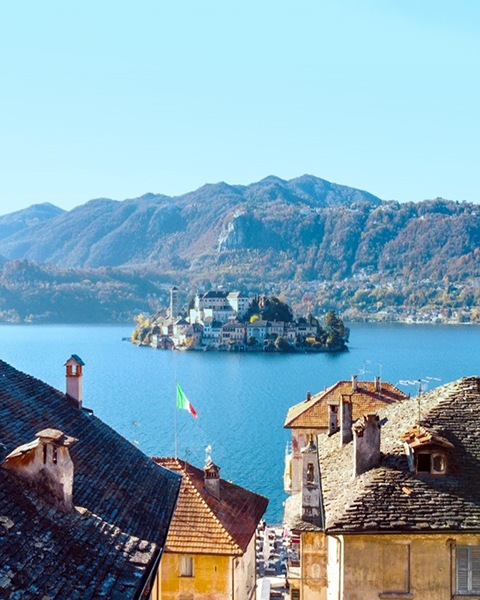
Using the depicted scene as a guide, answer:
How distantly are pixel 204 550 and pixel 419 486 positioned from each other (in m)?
8.07

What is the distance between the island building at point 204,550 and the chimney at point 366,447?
21.5ft

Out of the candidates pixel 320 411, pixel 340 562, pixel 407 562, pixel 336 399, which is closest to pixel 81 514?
pixel 340 562

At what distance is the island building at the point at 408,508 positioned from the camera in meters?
16.0

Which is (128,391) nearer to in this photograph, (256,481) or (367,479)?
(256,481)

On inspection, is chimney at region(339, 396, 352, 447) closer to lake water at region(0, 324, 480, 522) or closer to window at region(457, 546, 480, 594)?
window at region(457, 546, 480, 594)

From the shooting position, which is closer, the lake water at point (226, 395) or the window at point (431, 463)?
the window at point (431, 463)

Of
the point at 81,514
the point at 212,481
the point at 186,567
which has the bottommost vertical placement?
the point at 186,567

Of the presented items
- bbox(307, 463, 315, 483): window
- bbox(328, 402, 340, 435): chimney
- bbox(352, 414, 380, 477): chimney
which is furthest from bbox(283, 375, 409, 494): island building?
bbox(352, 414, 380, 477): chimney

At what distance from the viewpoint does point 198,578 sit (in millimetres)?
22812

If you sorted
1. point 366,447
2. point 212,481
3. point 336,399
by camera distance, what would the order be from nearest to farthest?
point 366,447 → point 212,481 → point 336,399

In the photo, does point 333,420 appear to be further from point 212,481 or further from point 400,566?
point 400,566

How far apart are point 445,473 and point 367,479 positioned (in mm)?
1559

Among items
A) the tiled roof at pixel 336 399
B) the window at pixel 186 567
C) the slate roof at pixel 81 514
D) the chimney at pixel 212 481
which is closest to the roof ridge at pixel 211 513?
the chimney at pixel 212 481

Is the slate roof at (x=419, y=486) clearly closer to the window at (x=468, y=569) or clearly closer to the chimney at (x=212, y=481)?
the window at (x=468, y=569)
